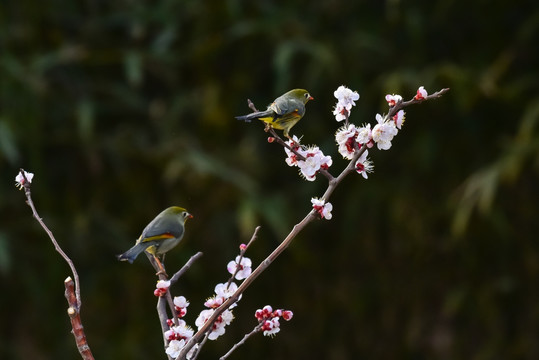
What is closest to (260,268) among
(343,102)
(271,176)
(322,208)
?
(322,208)

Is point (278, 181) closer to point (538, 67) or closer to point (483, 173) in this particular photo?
point (483, 173)

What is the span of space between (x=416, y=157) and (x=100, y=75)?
1.38 m

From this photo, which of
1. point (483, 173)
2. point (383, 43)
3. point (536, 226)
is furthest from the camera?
point (383, 43)

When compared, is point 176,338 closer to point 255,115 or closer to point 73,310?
point 73,310

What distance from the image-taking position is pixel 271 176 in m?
2.89

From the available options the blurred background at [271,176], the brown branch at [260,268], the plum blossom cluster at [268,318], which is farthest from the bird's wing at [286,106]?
the blurred background at [271,176]

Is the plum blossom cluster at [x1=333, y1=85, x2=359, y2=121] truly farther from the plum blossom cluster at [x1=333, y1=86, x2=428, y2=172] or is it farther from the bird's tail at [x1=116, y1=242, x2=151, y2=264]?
the bird's tail at [x1=116, y1=242, x2=151, y2=264]

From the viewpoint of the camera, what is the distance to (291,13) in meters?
2.91

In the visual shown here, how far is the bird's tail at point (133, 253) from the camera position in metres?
0.67

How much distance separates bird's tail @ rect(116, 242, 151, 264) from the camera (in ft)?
2.21

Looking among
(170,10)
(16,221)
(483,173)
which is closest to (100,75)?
(170,10)

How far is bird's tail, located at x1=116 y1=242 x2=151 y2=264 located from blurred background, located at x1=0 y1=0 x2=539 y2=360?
1789 millimetres

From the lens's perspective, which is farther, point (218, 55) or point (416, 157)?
point (218, 55)

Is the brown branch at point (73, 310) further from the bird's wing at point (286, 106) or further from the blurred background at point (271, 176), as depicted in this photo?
the blurred background at point (271, 176)
